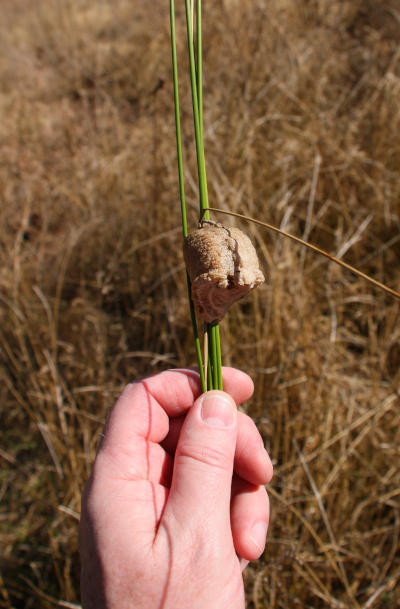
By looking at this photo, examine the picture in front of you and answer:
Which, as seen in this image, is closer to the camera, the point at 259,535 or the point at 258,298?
the point at 259,535

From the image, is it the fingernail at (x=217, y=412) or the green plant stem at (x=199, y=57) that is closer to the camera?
the green plant stem at (x=199, y=57)

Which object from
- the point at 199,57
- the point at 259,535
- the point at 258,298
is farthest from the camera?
the point at 258,298

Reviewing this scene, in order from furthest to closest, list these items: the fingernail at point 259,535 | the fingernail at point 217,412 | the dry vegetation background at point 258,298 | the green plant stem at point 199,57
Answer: the dry vegetation background at point 258,298 → the fingernail at point 259,535 → the fingernail at point 217,412 → the green plant stem at point 199,57

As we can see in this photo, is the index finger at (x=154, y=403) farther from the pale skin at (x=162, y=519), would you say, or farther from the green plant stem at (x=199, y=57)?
the green plant stem at (x=199, y=57)

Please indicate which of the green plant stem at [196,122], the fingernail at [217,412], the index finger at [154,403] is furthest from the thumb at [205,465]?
the green plant stem at [196,122]

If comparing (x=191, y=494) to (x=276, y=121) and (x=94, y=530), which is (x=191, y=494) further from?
(x=276, y=121)

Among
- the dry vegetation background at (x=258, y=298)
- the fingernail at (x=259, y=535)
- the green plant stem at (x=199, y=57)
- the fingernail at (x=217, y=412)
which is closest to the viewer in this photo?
the green plant stem at (x=199, y=57)

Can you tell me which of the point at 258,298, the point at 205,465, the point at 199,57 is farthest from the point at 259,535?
the point at 199,57

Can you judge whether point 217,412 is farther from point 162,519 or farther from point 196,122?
point 196,122
